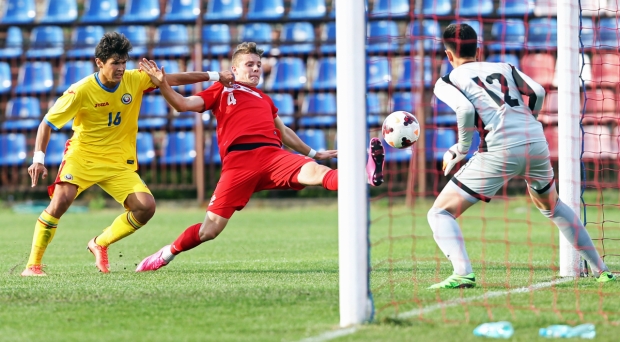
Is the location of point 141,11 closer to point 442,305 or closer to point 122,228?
point 122,228

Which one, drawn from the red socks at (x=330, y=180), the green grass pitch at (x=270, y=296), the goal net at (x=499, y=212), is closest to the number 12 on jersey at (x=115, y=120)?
the green grass pitch at (x=270, y=296)

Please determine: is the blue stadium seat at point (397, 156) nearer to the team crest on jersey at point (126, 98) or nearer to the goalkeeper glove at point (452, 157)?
the team crest on jersey at point (126, 98)

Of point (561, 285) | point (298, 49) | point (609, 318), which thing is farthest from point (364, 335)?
point (298, 49)

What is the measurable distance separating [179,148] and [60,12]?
4.60 m

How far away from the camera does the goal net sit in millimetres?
5383

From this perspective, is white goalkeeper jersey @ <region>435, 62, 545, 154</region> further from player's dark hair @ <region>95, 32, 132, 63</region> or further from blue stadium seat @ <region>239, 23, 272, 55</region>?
blue stadium seat @ <region>239, 23, 272, 55</region>

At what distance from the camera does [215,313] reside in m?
5.18

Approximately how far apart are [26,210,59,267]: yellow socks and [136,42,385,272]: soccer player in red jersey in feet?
2.68

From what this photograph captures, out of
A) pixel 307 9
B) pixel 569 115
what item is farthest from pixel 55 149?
pixel 569 115

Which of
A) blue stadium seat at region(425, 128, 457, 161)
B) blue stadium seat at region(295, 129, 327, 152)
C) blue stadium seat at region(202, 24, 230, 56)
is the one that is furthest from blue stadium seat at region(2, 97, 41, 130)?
blue stadium seat at region(425, 128, 457, 161)

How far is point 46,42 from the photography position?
18281 millimetres

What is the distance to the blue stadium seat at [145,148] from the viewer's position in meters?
17.4

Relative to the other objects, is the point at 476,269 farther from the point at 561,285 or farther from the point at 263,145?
the point at 263,145

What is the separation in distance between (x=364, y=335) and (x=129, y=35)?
1512cm
